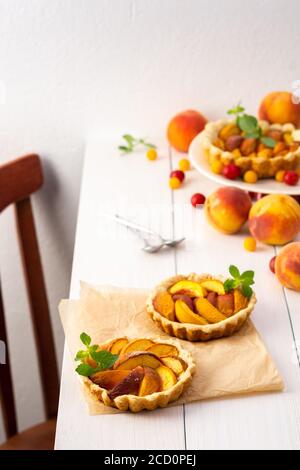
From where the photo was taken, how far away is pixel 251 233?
48.1 inches

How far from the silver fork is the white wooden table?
0.04 feet

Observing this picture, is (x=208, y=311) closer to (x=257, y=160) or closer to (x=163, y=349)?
(x=163, y=349)

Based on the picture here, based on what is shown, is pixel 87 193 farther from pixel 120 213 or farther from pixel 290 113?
pixel 290 113

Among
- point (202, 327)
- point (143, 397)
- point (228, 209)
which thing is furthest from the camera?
point (228, 209)

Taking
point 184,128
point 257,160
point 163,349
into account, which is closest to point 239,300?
point 163,349

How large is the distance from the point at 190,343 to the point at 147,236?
0.30m

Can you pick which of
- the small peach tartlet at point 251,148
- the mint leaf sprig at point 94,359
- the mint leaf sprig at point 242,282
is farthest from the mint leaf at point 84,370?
the small peach tartlet at point 251,148

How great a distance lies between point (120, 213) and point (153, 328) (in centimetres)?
35

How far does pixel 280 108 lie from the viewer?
1.40 m

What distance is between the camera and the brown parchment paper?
2.92 feet

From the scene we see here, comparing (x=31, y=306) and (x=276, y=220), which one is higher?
(x=276, y=220)

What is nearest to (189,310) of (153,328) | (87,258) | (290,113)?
(153,328)

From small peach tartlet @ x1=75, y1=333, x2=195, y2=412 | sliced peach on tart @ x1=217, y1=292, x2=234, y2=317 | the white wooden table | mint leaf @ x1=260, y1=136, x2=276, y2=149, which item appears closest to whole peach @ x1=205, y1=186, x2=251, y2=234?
the white wooden table

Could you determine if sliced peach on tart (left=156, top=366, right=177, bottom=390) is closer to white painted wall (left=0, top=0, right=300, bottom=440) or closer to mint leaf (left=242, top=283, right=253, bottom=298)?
mint leaf (left=242, top=283, right=253, bottom=298)
